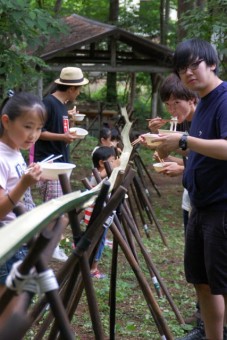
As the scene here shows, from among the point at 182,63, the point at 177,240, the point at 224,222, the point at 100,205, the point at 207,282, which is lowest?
the point at 177,240

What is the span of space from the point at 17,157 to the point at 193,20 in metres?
A: 4.93

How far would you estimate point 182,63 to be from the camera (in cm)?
308

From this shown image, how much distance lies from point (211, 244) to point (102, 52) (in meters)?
12.9

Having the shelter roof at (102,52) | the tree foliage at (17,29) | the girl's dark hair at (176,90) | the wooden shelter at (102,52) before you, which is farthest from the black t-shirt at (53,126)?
the shelter roof at (102,52)

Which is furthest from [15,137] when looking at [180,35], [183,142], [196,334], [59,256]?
[180,35]

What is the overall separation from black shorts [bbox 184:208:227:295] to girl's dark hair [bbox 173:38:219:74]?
832 millimetres

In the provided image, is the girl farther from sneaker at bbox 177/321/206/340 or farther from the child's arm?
sneaker at bbox 177/321/206/340

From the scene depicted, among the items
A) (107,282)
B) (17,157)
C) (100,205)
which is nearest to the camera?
(100,205)

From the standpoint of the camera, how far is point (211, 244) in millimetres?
3117

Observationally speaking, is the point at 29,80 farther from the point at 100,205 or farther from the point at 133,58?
the point at 133,58

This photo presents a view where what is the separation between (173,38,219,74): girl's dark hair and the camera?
3.05 metres

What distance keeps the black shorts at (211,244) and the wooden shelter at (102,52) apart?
9917 millimetres

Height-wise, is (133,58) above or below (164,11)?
below

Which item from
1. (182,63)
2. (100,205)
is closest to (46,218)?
(100,205)
